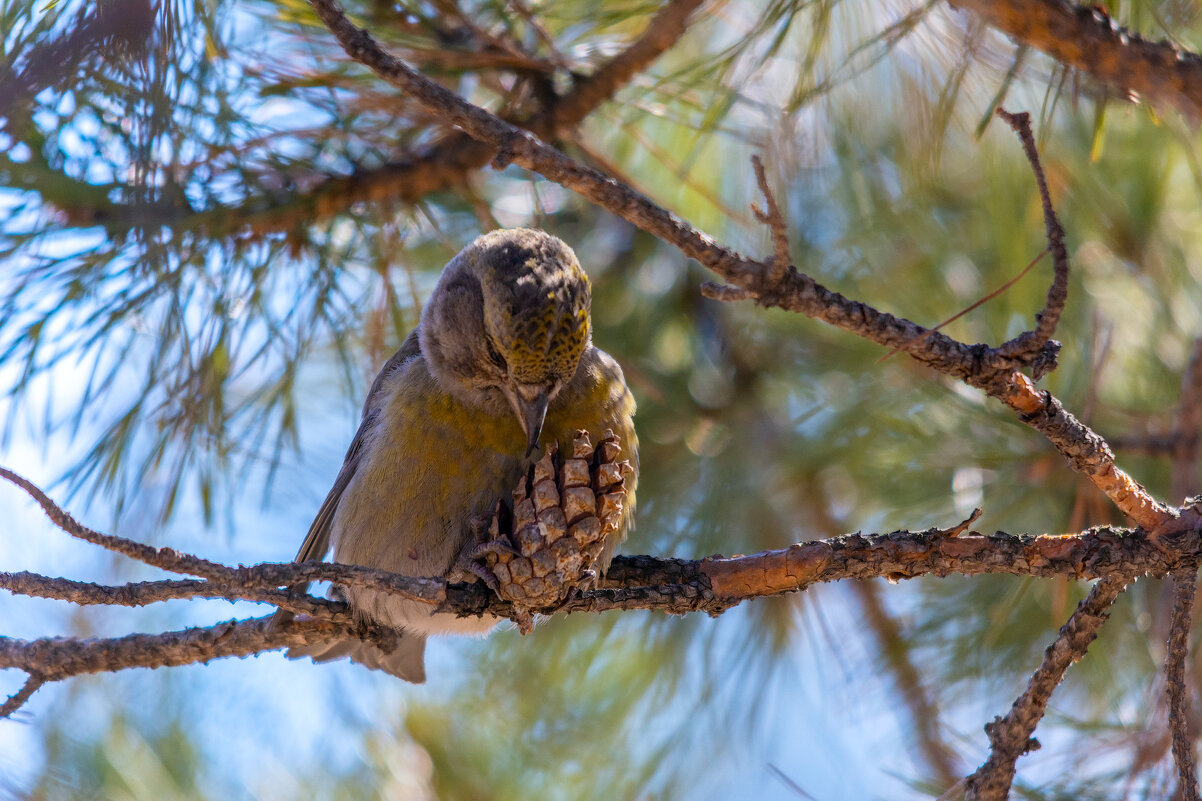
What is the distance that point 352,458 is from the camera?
3.18 meters

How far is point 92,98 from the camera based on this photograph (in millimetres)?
2344

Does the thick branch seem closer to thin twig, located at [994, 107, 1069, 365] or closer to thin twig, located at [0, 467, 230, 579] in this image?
thin twig, located at [994, 107, 1069, 365]

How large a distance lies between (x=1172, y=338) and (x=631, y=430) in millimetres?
1879

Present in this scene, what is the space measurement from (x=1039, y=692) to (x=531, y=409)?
129 centimetres

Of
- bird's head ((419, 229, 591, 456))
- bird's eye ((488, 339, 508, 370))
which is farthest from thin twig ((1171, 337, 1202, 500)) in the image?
bird's eye ((488, 339, 508, 370))

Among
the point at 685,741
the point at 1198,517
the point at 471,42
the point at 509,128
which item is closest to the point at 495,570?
the point at 509,128

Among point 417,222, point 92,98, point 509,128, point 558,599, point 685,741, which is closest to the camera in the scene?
point 509,128

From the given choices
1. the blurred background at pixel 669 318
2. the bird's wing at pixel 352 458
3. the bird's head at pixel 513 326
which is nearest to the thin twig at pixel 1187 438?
the blurred background at pixel 669 318

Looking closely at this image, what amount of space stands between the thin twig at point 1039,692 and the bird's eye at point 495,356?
1457mm

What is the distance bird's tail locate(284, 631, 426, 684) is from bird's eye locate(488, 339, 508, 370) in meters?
0.98

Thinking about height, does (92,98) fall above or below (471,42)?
below

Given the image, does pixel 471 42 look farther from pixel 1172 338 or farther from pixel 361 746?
pixel 361 746

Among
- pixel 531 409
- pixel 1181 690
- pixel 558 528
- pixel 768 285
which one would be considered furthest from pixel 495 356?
pixel 1181 690

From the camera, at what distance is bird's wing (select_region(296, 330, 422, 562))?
3125mm
